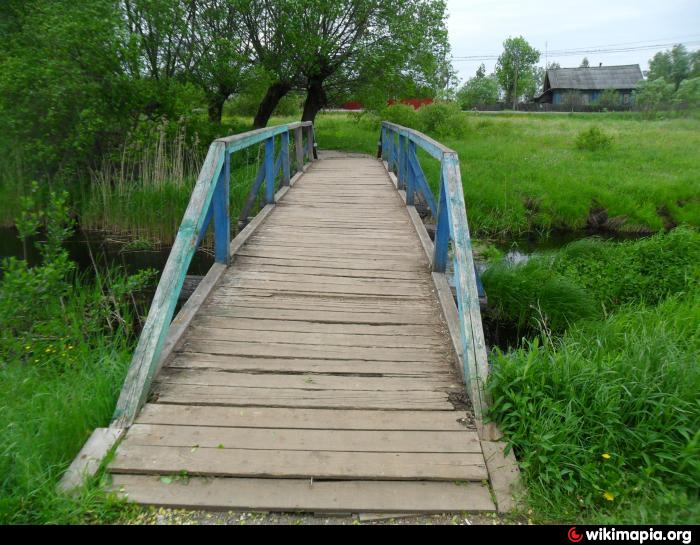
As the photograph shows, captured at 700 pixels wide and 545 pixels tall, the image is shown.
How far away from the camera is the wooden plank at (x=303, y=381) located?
2.58 metres

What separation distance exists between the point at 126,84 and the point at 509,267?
7.43 m

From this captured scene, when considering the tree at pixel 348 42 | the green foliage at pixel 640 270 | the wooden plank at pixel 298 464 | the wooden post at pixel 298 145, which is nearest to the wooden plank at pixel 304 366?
the wooden plank at pixel 298 464

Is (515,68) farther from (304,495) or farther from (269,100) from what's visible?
(304,495)

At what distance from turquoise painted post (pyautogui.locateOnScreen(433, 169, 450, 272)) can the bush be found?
603 inches

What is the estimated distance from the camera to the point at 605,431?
222 centimetres

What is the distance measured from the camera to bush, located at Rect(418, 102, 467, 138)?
18.6 metres

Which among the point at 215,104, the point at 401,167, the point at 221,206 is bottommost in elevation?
the point at 221,206

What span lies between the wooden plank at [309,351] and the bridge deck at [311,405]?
11 mm

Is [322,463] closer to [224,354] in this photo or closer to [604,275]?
[224,354]

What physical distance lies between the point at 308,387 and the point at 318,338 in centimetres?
52
